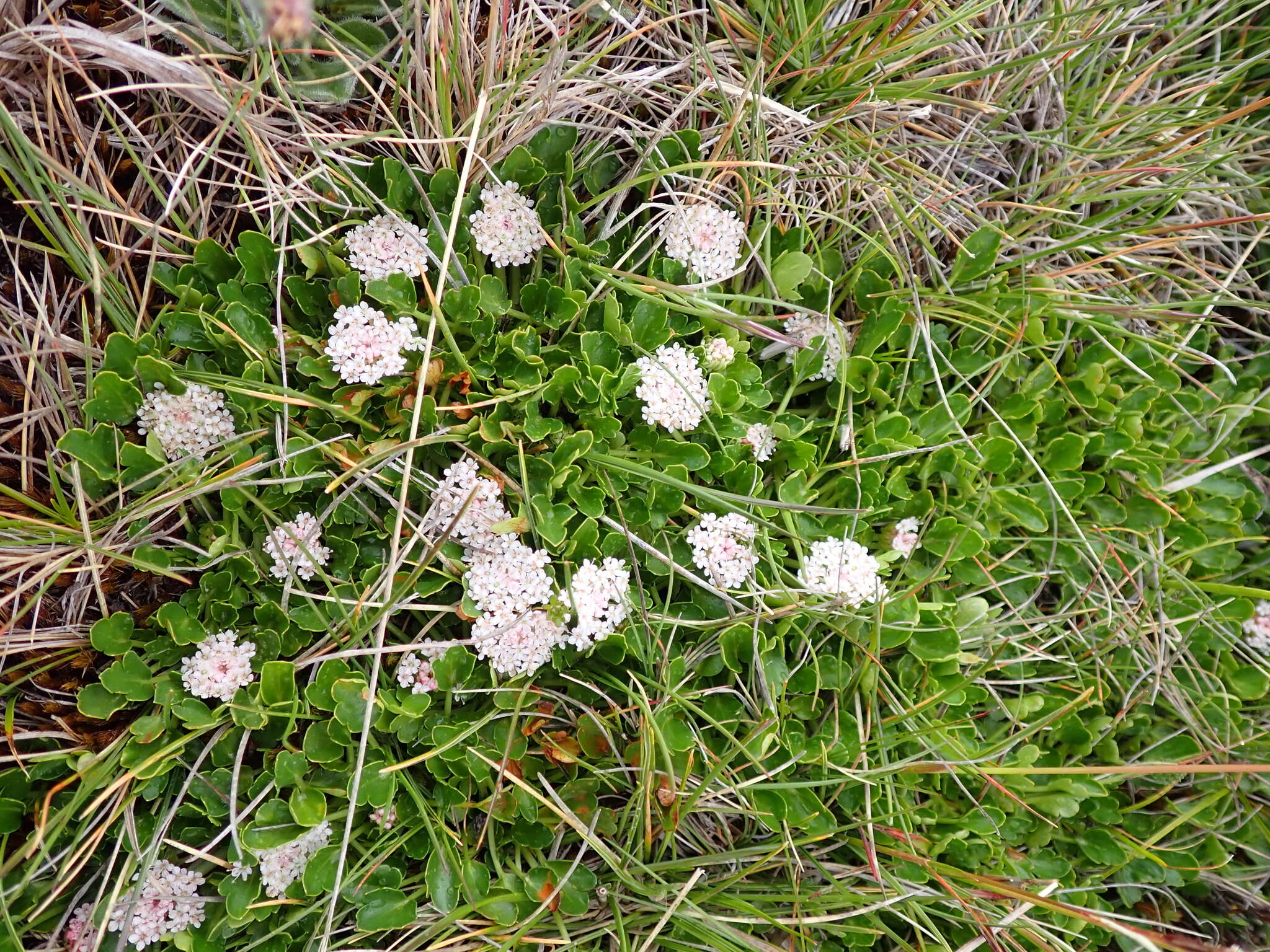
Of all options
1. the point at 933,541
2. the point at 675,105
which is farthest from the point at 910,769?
the point at 675,105

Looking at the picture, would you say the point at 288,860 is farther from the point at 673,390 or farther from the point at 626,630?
the point at 673,390

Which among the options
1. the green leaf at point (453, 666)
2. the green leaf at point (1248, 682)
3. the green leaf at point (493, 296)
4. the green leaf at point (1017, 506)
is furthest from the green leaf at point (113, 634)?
the green leaf at point (1248, 682)

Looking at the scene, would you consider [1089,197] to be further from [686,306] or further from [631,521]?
[631,521]

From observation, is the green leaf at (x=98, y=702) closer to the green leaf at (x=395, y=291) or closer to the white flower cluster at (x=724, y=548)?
the green leaf at (x=395, y=291)

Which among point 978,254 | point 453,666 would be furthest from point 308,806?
point 978,254

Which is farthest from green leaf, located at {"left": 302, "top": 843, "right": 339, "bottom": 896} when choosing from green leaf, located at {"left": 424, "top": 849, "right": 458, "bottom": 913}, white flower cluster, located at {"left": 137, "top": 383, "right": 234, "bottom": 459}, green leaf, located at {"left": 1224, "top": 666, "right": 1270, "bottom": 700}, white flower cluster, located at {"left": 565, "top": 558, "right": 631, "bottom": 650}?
green leaf, located at {"left": 1224, "top": 666, "right": 1270, "bottom": 700}

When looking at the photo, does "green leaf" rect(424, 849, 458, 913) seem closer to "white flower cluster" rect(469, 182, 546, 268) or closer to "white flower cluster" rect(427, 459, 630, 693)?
"white flower cluster" rect(427, 459, 630, 693)
